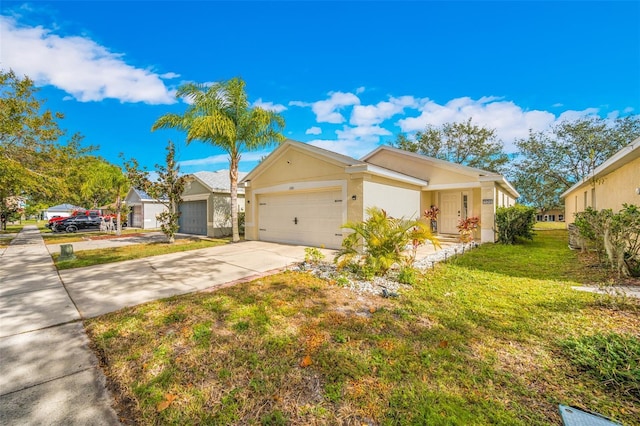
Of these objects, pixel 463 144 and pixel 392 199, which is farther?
pixel 463 144

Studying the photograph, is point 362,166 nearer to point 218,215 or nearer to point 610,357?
point 610,357

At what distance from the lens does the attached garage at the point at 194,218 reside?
15953mm

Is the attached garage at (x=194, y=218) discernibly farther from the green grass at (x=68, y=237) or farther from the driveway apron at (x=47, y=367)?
the driveway apron at (x=47, y=367)

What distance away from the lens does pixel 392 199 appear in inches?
410

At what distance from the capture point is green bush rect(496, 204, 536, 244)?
10.7m

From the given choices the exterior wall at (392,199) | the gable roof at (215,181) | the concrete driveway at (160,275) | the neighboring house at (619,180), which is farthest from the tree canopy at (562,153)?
the gable roof at (215,181)

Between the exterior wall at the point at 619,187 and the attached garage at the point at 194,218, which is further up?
the exterior wall at the point at 619,187

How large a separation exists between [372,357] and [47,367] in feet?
11.2

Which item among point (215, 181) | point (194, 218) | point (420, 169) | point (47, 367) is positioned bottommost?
point (47, 367)

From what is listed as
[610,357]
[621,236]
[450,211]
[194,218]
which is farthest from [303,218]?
[194,218]

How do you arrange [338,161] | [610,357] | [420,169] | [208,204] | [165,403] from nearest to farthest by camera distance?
1. [165,403]
2. [610,357]
3. [338,161]
4. [420,169]
5. [208,204]

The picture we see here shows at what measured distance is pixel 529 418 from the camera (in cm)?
200

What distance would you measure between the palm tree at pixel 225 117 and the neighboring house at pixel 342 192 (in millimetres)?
1406

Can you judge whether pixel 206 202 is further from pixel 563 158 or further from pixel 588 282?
pixel 563 158
